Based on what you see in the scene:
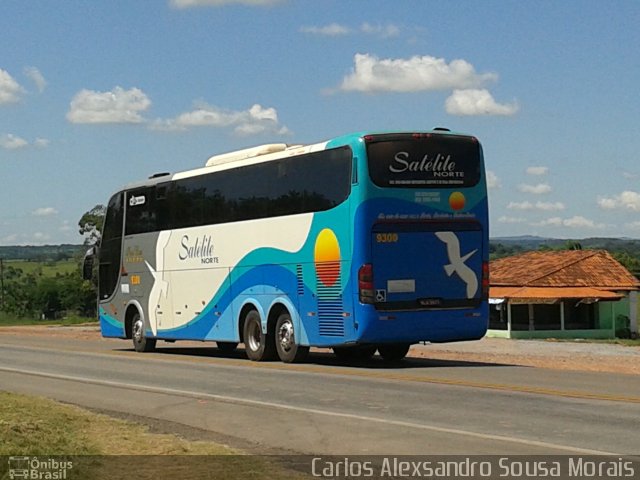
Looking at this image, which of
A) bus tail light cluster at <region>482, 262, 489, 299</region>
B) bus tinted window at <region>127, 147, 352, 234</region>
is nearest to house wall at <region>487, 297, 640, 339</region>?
bus tinted window at <region>127, 147, 352, 234</region>

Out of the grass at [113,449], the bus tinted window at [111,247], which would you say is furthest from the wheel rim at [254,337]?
the grass at [113,449]

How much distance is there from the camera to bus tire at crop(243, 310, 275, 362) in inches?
962

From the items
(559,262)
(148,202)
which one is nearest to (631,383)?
(148,202)

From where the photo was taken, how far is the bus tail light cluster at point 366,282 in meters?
21.1

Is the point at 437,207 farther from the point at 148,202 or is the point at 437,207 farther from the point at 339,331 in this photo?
the point at 148,202

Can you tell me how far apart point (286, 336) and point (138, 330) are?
7695 millimetres

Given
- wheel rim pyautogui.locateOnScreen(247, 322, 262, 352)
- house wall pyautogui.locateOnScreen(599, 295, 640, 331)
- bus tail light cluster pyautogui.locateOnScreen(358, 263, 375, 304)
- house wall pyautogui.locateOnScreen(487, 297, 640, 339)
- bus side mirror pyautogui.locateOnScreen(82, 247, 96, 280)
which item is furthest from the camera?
house wall pyautogui.locateOnScreen(599, 295, 640, 331)

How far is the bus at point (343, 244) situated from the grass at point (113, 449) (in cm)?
794

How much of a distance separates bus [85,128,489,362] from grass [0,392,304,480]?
26.0 ft

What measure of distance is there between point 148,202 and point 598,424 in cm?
1783

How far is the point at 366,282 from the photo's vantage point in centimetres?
2108

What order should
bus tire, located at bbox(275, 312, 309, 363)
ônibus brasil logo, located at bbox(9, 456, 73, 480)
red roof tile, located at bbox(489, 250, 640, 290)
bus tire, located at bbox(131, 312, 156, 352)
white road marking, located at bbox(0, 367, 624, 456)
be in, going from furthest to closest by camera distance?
red roof tile, located at bbox(489, 250, 640, 290)
bus tire, located at bbox(131, 312, 156, 352)
bus tire, located at bbox(275, 312, 309, 363)
white road marking, located at bbox(0, 367, 624, 456)
ônibus brasil logo, located at bbox(9, 456, 73, 480)

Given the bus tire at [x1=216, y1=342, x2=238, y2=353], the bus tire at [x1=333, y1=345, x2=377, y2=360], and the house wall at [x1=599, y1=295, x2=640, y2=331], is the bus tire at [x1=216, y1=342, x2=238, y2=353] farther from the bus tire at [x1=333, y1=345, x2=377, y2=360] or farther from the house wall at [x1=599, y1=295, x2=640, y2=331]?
the house wall at [x1=599, y1=295, x2=640, y2=331]

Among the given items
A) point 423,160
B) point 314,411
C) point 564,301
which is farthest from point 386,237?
point 564,301
